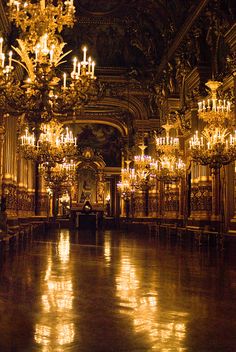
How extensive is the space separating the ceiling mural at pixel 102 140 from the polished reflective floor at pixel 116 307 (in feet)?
98.9

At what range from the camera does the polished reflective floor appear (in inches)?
169

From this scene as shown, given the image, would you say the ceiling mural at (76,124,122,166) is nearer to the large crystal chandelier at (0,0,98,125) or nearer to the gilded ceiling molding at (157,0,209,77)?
the gilded ceiling molding at (157,0,209,77)

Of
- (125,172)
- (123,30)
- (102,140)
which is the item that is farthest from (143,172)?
(102,140)

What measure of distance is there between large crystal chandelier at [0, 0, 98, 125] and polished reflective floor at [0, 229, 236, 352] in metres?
3.16

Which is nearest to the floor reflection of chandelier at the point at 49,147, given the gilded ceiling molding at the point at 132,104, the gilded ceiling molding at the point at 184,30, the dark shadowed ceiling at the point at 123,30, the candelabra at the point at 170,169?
the candelabra at the point at 170,169

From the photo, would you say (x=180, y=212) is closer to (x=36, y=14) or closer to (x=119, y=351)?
(x=36, y=14)

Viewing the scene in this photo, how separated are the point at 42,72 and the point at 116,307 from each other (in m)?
4.91

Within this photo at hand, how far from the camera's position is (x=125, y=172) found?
27125 millimetres

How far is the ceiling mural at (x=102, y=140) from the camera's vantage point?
131 feet

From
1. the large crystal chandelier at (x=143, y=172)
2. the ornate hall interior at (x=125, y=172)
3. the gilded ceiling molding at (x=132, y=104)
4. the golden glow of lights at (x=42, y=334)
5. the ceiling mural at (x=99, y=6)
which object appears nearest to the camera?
the golden glow of lights at (x=42, y=334)

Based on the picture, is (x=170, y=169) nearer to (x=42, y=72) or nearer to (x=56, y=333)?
(x=42, y=72)

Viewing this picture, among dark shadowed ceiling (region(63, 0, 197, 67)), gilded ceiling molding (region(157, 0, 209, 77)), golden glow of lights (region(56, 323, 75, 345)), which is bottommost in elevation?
golden glow of lights (region(56, 323, 75, 345))

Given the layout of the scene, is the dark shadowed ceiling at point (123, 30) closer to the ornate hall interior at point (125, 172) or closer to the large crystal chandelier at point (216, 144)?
the ornate hall interior at point (125, 172)

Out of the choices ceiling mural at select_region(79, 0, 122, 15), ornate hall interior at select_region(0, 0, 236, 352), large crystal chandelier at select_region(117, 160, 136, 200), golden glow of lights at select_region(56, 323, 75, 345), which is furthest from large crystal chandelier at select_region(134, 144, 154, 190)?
golden glow of lights at select_region(56, 323, 75, 345)
